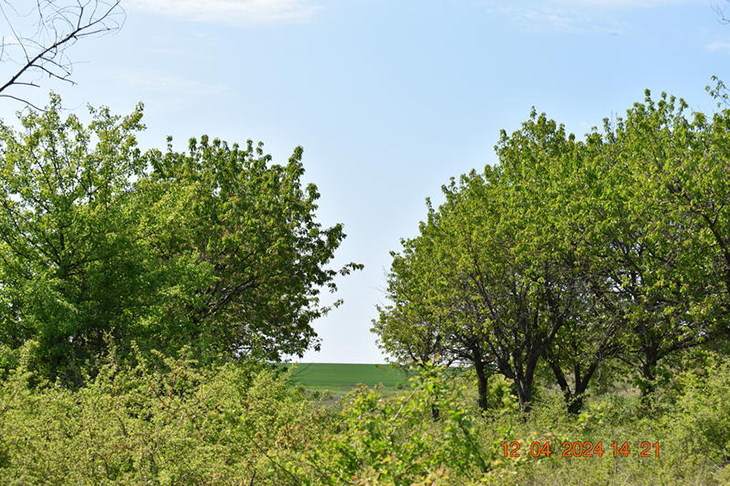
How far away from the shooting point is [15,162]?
20750 millimetres

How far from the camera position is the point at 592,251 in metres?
22.2

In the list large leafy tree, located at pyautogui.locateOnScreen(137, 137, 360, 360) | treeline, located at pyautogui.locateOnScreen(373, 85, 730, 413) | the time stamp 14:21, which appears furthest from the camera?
large leafy tree, located at pyautogui.locateOnScreen(137, 137, 360, 360)

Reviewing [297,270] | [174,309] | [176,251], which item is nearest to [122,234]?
[174,309]

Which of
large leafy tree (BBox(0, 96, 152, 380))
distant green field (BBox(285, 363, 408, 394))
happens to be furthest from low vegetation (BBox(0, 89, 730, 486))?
distant green field (BBox(285, 363, 408, 394))

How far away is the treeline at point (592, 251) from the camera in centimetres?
1914

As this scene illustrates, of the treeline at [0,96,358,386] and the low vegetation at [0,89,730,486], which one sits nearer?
the low vegetation at [0,89,730,486]

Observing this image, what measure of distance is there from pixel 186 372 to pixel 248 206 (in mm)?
16517

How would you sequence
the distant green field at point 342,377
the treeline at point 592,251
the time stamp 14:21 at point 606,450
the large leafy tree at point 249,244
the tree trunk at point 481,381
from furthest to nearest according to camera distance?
the distant green field at point 342,377 → the tree trunk at point 481,381 → the large leafy tree at point 249,244 → the treeline at point 592,251 → the time stamp 14:21 at point 606,450

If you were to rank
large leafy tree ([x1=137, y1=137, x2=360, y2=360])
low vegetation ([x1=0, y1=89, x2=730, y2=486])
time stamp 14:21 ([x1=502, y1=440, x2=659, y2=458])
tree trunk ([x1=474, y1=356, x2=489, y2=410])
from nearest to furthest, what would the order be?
low vegetation ([x1=0, y1=89, x2=730, y2=486]) < time stamp 14:21 ([x1=502, y1=440, x2=659, y2=458]) < large leafy tree ([x1=137, y1=137, x2=360, y2=360]) < tree trunk ([x1=474, y1=356, x2=489, y2=410])

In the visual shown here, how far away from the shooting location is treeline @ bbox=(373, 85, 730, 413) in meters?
19.1

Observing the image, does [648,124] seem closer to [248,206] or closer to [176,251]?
[248,206]

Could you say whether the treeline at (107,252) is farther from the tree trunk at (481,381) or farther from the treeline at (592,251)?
the tree trunk at (481,381)

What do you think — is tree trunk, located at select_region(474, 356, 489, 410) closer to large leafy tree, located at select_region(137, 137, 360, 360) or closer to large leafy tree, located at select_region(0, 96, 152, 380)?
large leafy tree, located at select_region(137, 137, 360, 360)

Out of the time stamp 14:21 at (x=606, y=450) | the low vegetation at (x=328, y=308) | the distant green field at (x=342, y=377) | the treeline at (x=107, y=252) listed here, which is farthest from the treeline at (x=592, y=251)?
the distant green field at (x=342, y=377)
